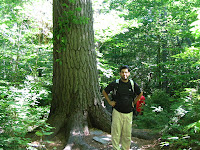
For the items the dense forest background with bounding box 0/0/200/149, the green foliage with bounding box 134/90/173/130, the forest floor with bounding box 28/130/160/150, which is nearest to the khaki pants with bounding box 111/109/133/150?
the forest floor with bounding box 28/130/160/150

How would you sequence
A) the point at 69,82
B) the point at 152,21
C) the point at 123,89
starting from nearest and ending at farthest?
1. the point at 123,89
2. the point at 69,82
3. the point at 152,21

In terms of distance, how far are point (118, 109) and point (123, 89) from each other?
1.33 feet

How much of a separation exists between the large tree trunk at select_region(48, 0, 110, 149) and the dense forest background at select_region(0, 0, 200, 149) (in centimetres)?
59

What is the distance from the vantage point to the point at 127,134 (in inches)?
142

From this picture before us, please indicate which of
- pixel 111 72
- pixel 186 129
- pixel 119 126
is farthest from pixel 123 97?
pixel 111 72

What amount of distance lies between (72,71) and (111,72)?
11.9ft

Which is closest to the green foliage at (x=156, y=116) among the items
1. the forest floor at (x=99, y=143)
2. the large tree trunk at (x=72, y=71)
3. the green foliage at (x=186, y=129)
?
the green foliage at (x=186, y=129)

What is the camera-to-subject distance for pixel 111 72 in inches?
305

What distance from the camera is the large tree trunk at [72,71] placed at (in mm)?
4254

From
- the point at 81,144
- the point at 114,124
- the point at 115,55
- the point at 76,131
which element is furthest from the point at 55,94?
the point at 115,55

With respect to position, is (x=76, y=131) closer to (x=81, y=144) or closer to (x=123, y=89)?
(x=81, y=144)

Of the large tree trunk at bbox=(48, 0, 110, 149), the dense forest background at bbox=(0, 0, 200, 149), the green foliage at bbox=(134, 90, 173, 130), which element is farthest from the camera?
the green foliage at bbox=(134, 90, 173, 130)

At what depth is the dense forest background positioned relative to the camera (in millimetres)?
3291

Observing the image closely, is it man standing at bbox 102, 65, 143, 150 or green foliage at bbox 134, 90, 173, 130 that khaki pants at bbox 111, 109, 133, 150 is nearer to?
man standing at bbox 102, 65, 143, 150
